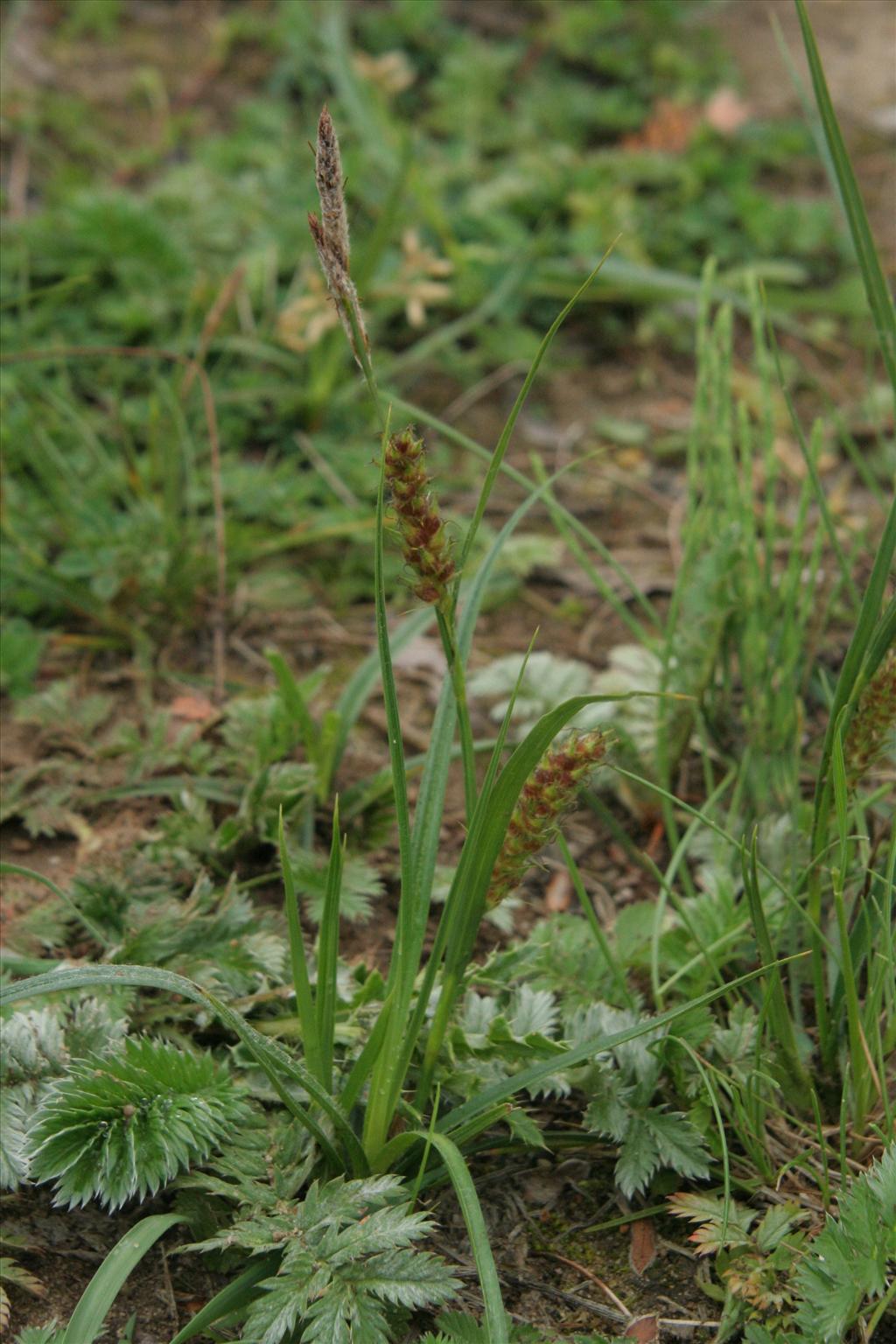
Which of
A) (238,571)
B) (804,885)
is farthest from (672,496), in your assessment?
(804,885)

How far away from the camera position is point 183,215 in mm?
2824

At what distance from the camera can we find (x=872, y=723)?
1171 millimetres

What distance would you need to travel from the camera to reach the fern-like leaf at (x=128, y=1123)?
1.21 metres

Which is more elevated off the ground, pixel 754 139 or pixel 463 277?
pixel 754 139

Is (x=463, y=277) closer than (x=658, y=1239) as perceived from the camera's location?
No

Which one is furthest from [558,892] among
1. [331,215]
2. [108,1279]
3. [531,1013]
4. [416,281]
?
[416,281]

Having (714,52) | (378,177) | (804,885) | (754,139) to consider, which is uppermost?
(714,52)

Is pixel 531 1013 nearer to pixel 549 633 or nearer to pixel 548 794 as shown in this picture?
pixel 548 794

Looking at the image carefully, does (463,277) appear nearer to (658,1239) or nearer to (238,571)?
(238,571)

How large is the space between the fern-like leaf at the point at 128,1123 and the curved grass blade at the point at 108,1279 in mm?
41

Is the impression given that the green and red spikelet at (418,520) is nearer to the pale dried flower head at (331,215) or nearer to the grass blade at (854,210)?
the pale dried flower head at (331,215)

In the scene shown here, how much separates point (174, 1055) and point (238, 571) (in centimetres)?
111

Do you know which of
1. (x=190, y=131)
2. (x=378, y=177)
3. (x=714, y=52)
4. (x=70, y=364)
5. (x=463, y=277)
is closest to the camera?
(x=70, y=364)

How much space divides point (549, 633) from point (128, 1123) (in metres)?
1.25
